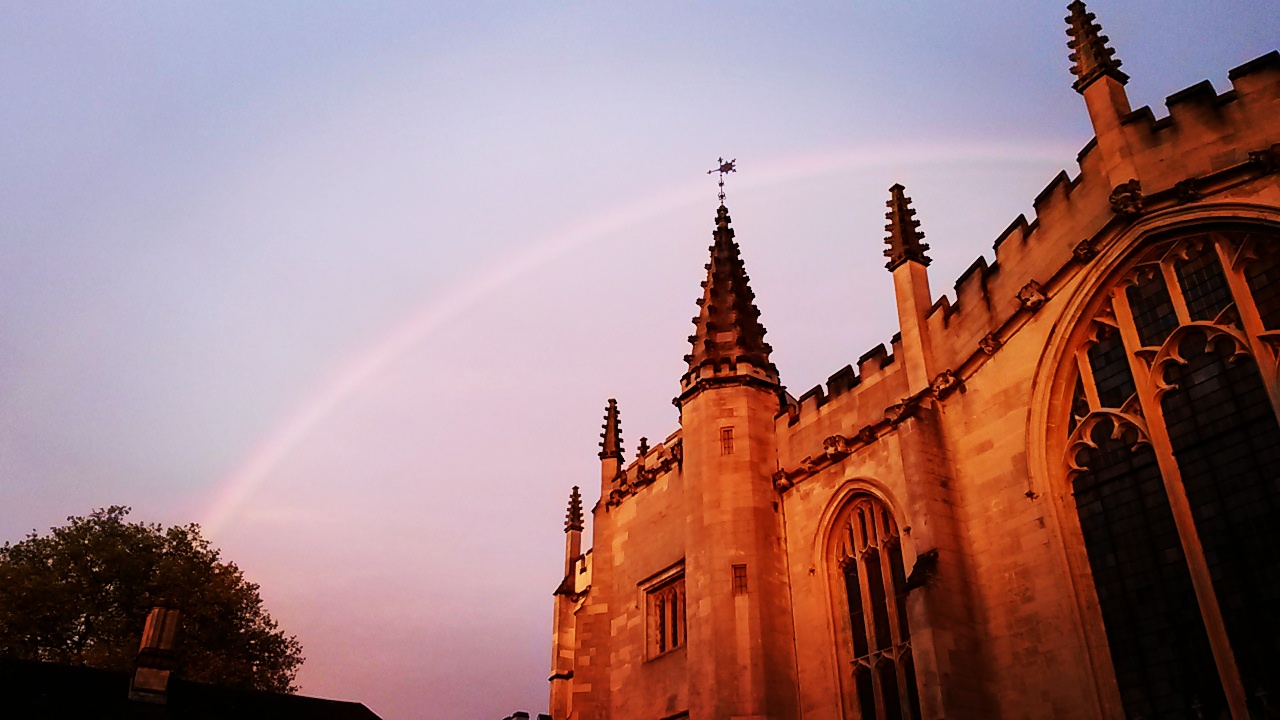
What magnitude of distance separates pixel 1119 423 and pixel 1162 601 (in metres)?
2.56

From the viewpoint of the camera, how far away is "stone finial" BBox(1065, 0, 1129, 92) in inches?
607

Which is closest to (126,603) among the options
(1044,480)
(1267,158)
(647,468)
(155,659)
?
(155,659)

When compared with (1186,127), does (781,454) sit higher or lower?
lower

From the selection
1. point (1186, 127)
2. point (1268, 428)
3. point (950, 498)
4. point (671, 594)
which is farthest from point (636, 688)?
point (1186, 127)

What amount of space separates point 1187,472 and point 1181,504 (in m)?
0.45

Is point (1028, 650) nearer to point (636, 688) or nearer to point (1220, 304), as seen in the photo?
point (1220, 304)

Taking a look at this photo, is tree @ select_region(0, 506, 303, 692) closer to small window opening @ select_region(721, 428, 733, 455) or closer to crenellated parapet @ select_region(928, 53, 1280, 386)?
small window opening @ select_region(721, 428, 733, 455)

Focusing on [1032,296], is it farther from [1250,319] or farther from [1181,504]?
[1181,504]

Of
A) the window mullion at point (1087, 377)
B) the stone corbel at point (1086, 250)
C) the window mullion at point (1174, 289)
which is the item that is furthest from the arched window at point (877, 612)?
the window mullion at point (1174, 289)

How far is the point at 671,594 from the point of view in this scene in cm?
2189

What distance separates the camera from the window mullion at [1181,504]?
11.6m

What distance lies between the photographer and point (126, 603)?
29969 millimetres

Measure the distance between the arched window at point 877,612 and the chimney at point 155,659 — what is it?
46.9 ft

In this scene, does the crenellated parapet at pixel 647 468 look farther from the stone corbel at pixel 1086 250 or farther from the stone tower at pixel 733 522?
the stone corbel at pixel 1086 250
